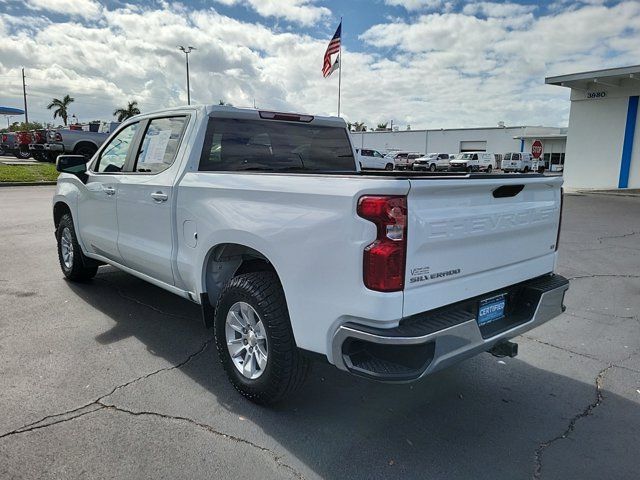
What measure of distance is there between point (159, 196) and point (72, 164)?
2201mm

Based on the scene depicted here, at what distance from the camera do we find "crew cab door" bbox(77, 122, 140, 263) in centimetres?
479

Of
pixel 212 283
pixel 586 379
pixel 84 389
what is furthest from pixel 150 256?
pixel 586 379

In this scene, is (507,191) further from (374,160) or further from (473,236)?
(374,160)

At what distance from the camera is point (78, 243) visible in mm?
5645

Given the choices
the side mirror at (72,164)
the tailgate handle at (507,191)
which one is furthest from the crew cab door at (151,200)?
the tailgate handle at (507,191)

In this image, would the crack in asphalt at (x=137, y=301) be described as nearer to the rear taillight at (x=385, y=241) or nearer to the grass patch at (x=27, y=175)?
the rear taillight at (x=385, y=241)

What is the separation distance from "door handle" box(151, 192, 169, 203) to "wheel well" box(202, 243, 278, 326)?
693 millimetres

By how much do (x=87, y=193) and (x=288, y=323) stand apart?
131 inches

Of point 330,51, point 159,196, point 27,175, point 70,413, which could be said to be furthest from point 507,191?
point 330,51

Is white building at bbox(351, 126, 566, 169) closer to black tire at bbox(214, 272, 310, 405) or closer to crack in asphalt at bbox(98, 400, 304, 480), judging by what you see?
black tire at bbox(214, 272, 310, 405)

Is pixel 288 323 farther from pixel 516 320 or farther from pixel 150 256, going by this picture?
pixel 150 256

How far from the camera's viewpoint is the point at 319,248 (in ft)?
8.72

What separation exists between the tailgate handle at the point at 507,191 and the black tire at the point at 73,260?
4.57 meters

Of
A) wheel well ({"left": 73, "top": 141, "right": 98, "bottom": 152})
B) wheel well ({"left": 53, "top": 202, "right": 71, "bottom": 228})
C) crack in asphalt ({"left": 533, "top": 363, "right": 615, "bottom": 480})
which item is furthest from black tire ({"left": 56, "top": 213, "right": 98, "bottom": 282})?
wheel well ({"left": 73, "top": 141, "right": 98, "bottom": 152})
